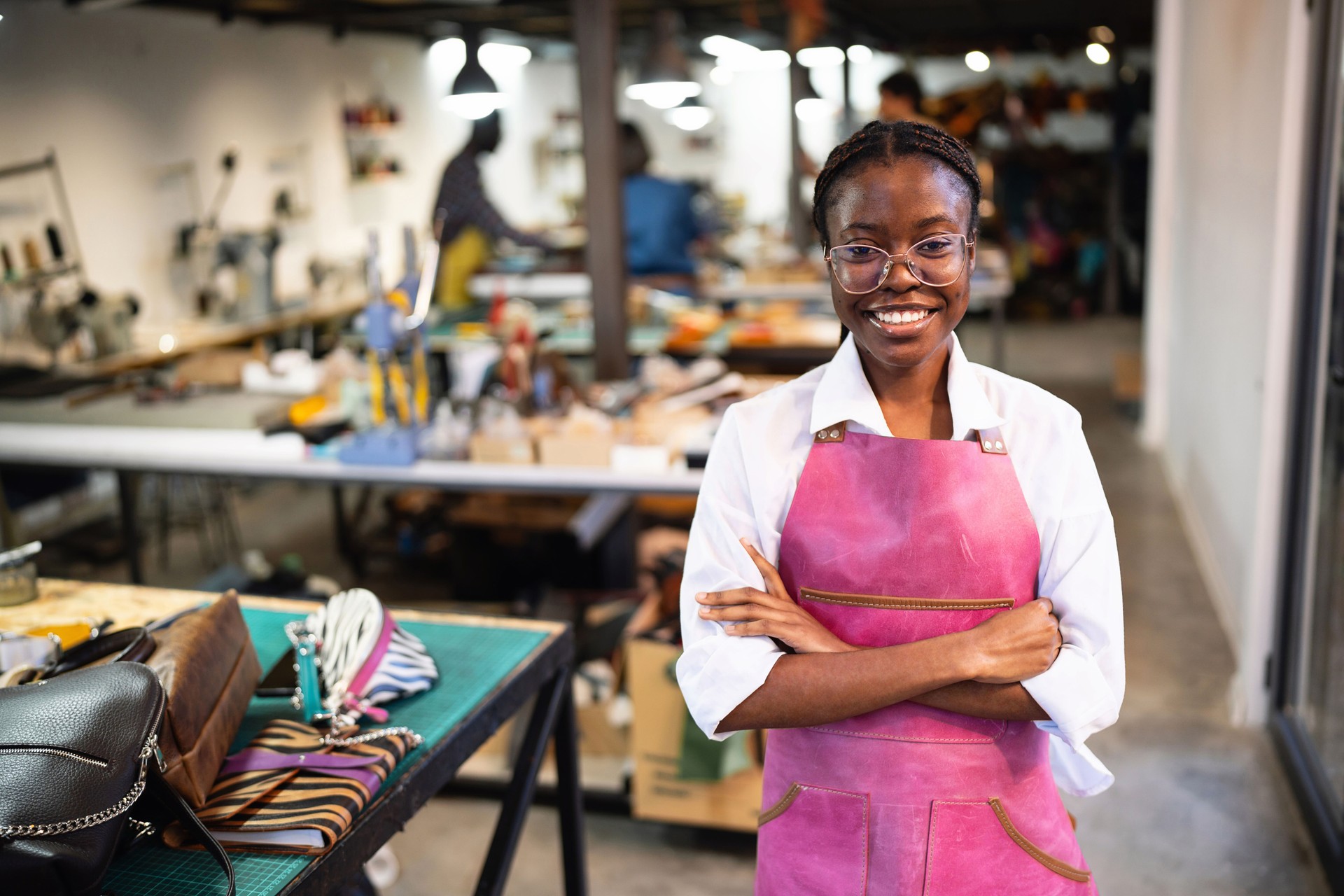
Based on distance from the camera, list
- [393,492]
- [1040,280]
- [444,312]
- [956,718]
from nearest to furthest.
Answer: [956,718] → [393,492] → [444,312] → [1040,280]

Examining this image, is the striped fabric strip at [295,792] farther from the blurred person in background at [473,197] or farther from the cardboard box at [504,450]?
the blurred person in background at [473,197]

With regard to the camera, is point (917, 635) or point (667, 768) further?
point (667, 768)

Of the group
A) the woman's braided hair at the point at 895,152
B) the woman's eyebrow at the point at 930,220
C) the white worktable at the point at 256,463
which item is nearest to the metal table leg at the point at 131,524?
the white worktable at the point at 256,463

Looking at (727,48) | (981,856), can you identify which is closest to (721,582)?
(981,856)

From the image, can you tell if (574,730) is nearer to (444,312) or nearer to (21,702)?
(21,702)

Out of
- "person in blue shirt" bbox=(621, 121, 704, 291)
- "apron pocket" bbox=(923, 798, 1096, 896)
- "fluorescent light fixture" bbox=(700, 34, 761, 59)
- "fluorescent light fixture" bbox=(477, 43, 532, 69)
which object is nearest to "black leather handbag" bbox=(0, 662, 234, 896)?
"apron pocket" bbox=(923, 798, 1096, 896)

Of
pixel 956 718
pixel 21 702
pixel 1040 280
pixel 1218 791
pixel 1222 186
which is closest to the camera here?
pixel 21 702

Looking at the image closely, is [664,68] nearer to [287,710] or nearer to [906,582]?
[287,710]

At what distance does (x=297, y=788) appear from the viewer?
1607 mm

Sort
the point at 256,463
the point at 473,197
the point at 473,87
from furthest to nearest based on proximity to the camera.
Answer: the point at 473,197, the point at 473,87, the point at 256,463

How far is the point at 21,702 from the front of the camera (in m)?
1.30

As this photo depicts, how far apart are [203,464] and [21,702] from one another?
246cm

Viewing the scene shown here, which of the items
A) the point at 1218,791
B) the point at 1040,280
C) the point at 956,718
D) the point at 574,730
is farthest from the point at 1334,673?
the point at 1040,280

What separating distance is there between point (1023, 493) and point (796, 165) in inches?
322
